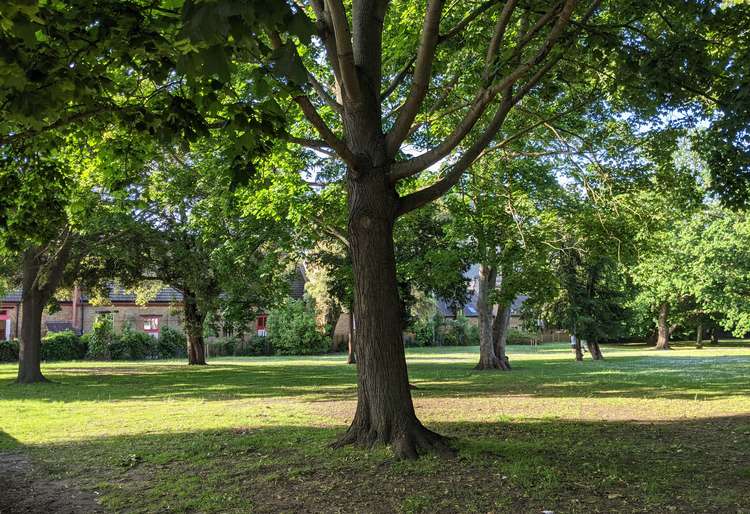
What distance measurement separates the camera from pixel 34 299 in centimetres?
2136

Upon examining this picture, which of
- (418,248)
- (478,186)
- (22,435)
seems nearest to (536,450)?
(22,435)

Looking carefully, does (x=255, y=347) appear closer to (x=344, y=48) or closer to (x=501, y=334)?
(x=501, y=334)

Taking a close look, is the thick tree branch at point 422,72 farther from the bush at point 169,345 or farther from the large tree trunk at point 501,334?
the bush at point 169,345

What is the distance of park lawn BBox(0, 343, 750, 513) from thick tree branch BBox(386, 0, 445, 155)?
3880 millimetres

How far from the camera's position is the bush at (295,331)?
158ft

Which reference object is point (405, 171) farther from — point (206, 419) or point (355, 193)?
point (206, 419)

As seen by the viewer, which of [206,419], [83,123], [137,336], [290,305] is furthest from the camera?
[290,305]

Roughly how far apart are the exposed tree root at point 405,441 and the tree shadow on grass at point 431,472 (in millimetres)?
171

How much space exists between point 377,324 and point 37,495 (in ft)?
13.2

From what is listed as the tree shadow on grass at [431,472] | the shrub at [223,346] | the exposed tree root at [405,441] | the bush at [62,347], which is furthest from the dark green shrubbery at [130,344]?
the exposed tree root at [405,441]

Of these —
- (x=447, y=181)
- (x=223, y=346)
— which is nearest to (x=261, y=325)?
(x=223, y=346)

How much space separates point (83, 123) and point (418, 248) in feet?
54.3

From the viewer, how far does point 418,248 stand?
2305 cm

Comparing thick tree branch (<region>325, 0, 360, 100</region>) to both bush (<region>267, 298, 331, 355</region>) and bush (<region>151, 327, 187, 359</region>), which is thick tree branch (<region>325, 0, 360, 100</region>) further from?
bush (<region>267, 298, 331, 355</region>)
